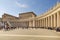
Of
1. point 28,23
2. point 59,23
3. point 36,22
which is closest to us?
point 59,23

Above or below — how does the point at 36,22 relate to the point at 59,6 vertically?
below

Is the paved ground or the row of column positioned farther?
the row of column

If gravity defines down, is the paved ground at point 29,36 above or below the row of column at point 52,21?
below

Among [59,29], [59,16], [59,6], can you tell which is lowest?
[59,29]

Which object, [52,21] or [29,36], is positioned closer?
[29,36]

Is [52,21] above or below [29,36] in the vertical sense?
above

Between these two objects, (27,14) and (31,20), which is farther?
(27,14)

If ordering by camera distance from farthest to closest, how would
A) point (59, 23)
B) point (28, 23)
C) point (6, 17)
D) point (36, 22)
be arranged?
point (6, 17)
point (28, 23)
point (36, 22)
point (59, 23)

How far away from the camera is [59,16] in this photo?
167 ft

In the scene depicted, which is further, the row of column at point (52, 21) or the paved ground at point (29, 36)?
the row of column at point (52, 21)

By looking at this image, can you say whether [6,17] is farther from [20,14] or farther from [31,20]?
[31,20]

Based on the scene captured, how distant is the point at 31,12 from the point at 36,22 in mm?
45516

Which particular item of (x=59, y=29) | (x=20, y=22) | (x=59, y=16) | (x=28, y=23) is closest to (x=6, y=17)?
(x=20, y=22)

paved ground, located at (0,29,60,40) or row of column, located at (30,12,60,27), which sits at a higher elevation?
row of column, located at (30,12,60,27)
